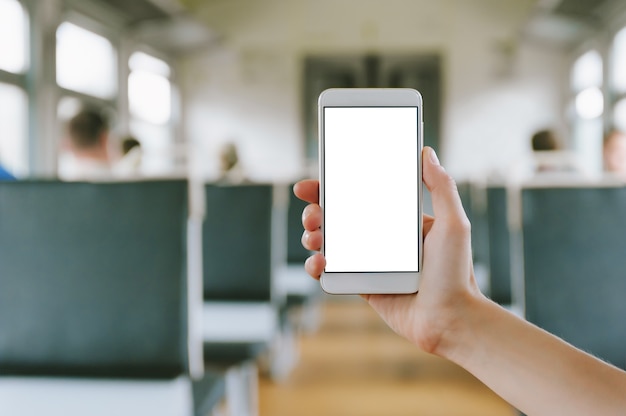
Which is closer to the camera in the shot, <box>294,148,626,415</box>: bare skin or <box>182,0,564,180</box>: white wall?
<box>294,148,626,415</box>: bare skin

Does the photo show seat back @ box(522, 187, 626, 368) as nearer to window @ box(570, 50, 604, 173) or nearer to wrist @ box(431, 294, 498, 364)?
wrist @ box(431, 294, 498, 364)

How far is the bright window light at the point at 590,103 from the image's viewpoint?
5.40 metres

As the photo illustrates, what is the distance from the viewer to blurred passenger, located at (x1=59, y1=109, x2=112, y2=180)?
2.05 meters

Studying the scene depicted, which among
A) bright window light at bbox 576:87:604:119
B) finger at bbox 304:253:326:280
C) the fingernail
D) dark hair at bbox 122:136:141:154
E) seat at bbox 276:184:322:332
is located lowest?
seat at bbox 276:184:322:332

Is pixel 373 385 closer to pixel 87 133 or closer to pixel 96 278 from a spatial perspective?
pixel 87 133

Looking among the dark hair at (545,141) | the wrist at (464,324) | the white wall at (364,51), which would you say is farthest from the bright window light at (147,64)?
the wrist at (464,324)

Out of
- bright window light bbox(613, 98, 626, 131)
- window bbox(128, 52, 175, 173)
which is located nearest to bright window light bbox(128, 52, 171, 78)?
window bbox(128, 52, 175, 173)

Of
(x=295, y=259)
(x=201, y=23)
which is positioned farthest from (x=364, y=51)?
(x=295, y=259)

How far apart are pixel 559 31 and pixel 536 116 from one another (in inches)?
38.6

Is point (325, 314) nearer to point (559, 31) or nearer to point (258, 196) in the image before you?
point (258, 196)

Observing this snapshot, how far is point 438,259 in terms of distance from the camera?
1.95 feet

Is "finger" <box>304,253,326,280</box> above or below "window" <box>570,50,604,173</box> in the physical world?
below

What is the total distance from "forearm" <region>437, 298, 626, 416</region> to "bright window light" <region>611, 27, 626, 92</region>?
16.0 feet

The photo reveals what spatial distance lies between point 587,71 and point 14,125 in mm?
4932
